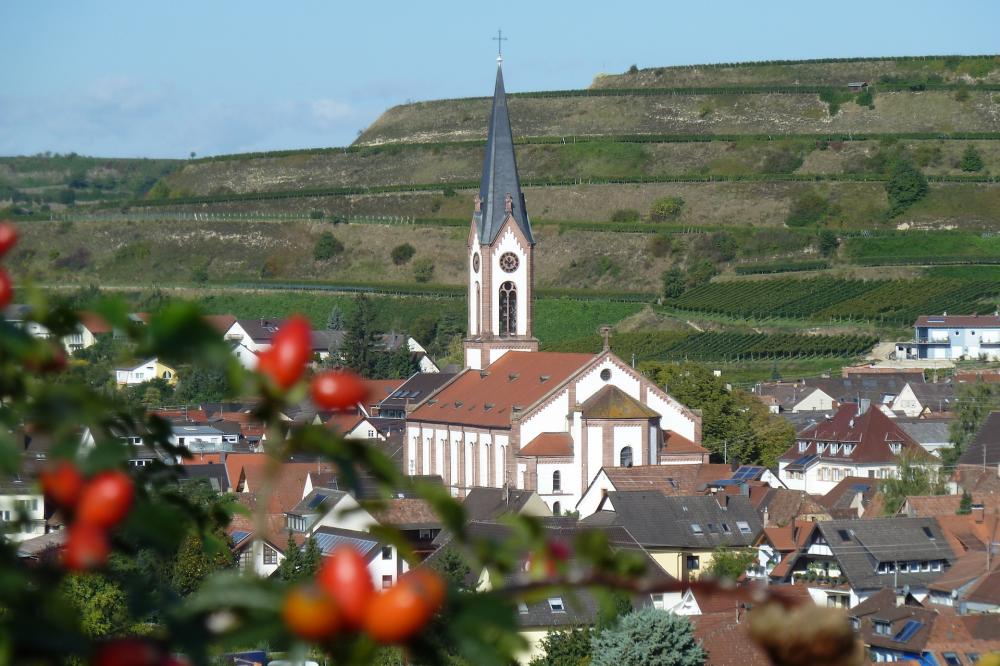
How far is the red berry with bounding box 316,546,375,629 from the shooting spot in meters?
2.33

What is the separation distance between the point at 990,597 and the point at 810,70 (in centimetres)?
12060

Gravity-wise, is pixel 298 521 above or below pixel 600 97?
below

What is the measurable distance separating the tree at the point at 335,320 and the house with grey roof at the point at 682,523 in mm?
57905

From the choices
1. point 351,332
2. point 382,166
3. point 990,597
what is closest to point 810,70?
point 382,166

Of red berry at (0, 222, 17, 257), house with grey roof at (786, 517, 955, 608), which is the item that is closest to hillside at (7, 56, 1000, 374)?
house with grey roof at (786, 517, 955, 608)

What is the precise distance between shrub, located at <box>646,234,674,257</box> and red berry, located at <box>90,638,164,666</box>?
389 feet

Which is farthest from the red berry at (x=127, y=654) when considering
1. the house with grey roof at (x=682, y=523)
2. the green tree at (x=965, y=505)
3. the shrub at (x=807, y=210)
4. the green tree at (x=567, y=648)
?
the shrub at (x=807, y=210)

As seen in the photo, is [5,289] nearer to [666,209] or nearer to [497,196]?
[497,196]

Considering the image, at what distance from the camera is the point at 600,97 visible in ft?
504

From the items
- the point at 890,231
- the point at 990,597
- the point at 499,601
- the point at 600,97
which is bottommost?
the point at 990,597

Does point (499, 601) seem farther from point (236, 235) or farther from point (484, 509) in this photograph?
point (236, 235)

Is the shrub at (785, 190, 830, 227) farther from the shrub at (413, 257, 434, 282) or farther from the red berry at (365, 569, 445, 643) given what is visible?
the red berry at (365, 569, 445, 643)

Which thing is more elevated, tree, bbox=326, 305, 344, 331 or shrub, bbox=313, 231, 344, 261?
shrub, bbox=313, 231, 344, 261

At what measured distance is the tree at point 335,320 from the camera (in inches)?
4334
